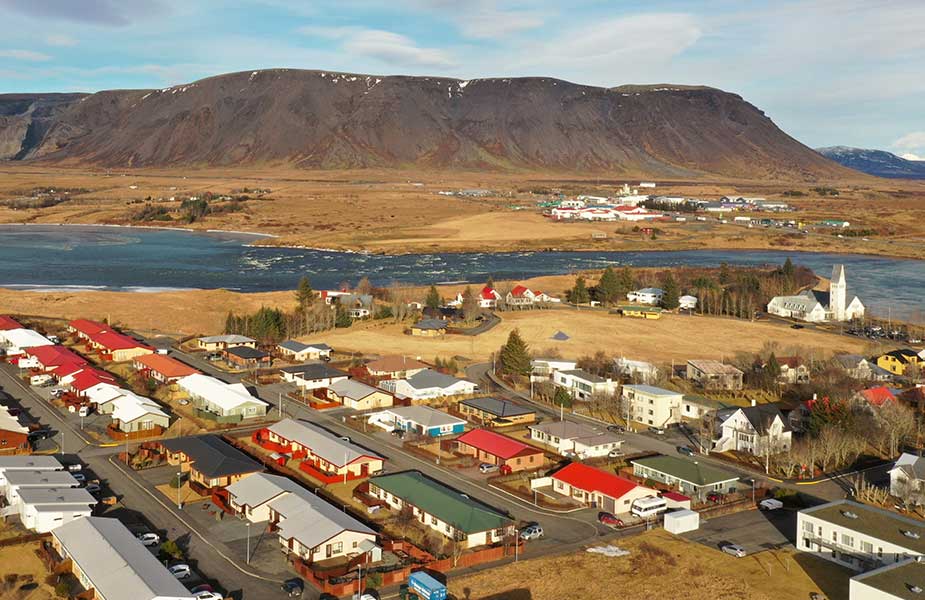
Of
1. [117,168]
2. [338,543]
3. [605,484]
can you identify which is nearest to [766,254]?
[605,484]

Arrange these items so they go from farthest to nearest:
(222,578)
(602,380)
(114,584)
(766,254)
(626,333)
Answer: (766,254) → (626,333) → (602,380) → (222,578) → (114,584)

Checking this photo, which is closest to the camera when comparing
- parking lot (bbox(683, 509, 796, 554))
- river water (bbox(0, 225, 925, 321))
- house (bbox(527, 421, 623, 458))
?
parking lot (bbox(683, 509, 796, 554))

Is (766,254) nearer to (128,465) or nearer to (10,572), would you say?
(128,465)

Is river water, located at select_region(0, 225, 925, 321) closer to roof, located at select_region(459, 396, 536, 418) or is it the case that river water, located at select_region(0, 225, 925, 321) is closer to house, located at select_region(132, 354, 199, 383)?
house, located at select_region(132, 354, 199, 383)

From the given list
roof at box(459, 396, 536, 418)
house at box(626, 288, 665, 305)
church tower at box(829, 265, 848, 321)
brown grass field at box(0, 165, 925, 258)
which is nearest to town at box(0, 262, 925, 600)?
roof at box(459, 396, 536, 418)

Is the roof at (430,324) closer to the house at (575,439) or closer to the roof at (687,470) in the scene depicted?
the house at (575,439)

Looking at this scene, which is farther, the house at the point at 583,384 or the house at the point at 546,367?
the house at the point at 546,367

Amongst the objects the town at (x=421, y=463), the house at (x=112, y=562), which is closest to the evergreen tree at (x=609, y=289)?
the town at (x=421, y=463)
